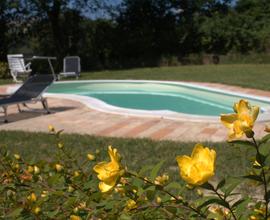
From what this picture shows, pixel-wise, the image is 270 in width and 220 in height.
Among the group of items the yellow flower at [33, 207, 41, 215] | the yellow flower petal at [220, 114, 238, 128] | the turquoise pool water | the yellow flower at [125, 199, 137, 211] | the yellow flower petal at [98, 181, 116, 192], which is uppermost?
the yellow flower petal at [220, 114, 238, 128]

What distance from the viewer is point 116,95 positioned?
43.0ft

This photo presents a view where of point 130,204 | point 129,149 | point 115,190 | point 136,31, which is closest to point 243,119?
point 130,204

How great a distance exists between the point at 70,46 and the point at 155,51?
15.1 ft

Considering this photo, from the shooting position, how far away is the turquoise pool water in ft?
34.1

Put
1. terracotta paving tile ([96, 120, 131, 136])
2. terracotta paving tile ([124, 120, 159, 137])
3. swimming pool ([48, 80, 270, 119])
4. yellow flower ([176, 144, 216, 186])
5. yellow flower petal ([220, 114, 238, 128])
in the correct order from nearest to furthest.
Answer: yellow flower ([176, 144, 216, 186]), yellow flower petal ([220, 114, 238, 128]), terracotta paving tile ([124, 120, 159, 137]), terracotta paving tile ([96, 120, 131, 136]), swimming pool ([48, 80, 270, 119])

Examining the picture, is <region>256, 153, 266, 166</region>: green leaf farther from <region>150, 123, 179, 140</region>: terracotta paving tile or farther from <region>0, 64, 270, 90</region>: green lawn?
<region>0, 64, 270, 90</region>: green lawn

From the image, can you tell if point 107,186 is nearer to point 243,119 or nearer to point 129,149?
point 243,119

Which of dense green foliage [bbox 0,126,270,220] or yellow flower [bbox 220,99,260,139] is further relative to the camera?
dense green foliage [bbox 0,126,270,220]

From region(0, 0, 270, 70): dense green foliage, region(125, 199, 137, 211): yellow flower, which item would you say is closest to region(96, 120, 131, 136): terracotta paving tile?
region(125, 199, 137, 211): yellow flower

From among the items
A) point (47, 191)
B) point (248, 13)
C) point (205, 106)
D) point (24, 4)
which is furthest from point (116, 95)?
point (248, 13)

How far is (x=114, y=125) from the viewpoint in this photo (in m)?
6.44

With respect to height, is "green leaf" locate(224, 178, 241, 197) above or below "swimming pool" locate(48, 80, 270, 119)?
above

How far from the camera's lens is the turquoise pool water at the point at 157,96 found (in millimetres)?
10406

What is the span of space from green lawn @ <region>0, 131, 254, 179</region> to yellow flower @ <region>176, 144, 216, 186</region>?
117 inches
